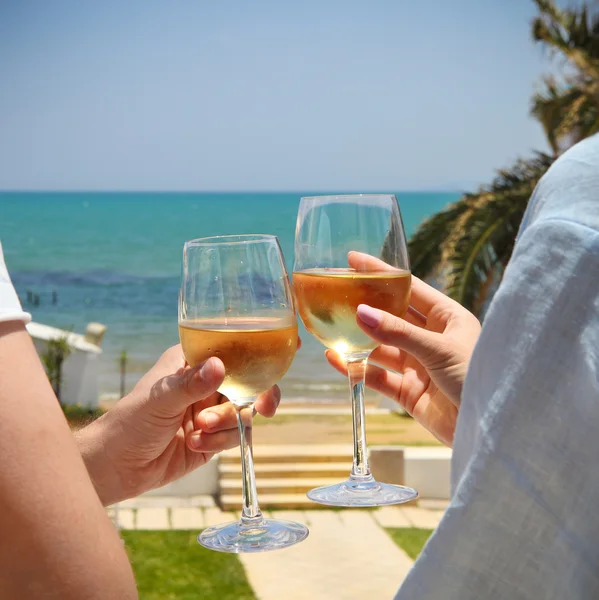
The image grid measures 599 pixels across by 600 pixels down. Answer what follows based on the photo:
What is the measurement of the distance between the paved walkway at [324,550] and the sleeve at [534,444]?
725 centimetres

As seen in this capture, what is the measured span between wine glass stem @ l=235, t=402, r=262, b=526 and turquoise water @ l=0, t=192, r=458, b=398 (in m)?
21.0

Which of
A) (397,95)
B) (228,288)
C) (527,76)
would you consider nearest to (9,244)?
(397,95)

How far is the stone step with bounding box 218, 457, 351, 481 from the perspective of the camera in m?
10.8

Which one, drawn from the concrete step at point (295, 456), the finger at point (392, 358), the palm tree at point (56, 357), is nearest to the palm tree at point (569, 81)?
the concrete step at point (295, 456)

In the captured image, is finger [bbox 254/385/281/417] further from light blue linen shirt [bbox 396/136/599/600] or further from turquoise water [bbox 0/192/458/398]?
turquoise water [bbox 0/192/458/398]

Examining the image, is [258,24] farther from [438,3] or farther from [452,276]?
[452,276]

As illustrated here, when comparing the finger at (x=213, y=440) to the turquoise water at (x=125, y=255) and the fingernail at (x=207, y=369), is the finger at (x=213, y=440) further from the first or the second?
the turquoise water at (x=125, y=255)

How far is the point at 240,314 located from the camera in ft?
3.44

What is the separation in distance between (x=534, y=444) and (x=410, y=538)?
29.5ft

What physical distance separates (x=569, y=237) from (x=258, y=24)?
74756 millimetres

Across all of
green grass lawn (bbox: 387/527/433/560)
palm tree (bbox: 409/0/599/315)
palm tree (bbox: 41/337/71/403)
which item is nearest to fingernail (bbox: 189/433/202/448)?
green grass lawn (bbox: 387/527/433/560)

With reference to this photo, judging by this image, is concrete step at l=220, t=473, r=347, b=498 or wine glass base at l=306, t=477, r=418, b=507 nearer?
wine glass base at l=306, t=477, r=418, b=507

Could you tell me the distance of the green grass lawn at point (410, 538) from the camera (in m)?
8.92

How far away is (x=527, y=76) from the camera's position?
68.9 m
